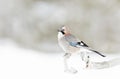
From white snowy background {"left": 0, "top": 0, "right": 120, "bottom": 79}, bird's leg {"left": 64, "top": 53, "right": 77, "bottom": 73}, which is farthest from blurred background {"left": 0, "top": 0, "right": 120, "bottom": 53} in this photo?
bird's leg {"left": 64, "top": 53, "right": 77, "bottom": 73}

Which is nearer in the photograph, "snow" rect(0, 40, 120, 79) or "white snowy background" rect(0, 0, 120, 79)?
"snow" rect(0, 40, 120, 79)

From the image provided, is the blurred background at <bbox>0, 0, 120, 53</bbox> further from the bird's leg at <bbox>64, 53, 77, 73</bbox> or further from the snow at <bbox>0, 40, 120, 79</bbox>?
the bird's leg at <bbox>64, 53, 77, 73</bbox>

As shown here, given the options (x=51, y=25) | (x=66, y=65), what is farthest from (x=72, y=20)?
(x=66, y=65)

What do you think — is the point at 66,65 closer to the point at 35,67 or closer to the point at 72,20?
the point at 35,67

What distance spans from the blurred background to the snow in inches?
1.5

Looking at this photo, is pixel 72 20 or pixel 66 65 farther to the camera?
pixel 72 20

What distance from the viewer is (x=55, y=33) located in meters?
1.23

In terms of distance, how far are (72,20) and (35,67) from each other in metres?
0.20

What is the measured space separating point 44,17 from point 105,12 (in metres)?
0.19

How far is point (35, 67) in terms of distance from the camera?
43.8 inches

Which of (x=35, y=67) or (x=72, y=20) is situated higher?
(x=72, y=20)

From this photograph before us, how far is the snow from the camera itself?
41.4 inches

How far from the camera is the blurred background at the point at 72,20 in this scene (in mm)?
1223

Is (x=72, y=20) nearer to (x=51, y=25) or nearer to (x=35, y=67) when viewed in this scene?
(x=51, y=25)
